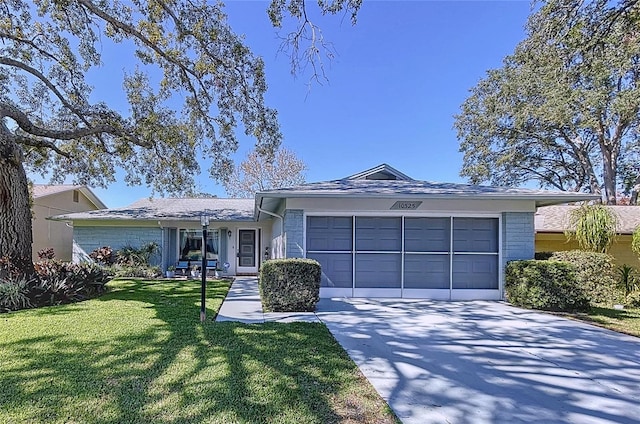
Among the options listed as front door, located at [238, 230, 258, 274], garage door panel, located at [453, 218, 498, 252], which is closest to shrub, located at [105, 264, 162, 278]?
front door, located at [238, 230, 258, 274]

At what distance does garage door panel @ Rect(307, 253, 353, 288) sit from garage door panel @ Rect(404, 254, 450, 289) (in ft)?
5.08

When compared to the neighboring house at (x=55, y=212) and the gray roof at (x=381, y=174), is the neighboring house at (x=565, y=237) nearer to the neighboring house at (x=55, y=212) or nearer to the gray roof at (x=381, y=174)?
the gray roof at (x=381, y=174)

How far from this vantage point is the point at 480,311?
807cm

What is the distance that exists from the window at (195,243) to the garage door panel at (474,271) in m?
10.5

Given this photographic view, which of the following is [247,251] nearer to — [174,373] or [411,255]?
[411,255]

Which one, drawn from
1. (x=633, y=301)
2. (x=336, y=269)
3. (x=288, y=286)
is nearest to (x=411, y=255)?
(x=336, y=269)

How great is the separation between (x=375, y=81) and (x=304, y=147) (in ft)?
47.6

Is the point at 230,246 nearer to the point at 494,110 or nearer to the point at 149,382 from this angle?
the point at 149,382

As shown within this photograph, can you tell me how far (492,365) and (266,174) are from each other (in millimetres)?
25172

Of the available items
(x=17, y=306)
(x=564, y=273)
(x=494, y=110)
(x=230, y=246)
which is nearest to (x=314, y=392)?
(x=564, y=273)

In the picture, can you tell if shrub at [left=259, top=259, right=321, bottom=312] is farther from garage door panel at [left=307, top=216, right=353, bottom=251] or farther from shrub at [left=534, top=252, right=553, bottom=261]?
shrub at [left=534, top=252, right=553, bottom=261]

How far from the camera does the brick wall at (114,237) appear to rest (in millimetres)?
15133

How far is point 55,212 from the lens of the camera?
64.4 ft

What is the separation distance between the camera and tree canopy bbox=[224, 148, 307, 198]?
28016 millimetres
